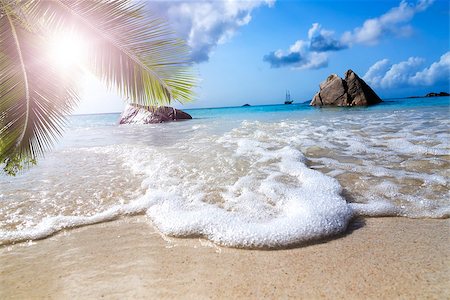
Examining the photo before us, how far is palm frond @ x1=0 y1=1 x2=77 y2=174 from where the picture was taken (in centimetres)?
299

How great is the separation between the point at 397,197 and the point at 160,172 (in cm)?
358

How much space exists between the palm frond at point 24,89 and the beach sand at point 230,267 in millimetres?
1294

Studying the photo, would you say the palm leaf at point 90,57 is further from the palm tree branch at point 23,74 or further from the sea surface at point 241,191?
the sea surface at point 241,191

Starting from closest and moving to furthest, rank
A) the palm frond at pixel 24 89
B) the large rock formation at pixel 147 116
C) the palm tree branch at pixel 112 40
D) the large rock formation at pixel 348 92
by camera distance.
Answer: the palm tree branch at pixel 112 40, the palm frond at pixel 24 89, the large rock formation at pixel 147 116, the large rock formation at pixel 348 92

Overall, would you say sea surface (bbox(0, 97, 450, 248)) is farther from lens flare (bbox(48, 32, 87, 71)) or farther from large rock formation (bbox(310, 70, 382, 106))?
large rock formation (bbox(310, 70, 382, 106))

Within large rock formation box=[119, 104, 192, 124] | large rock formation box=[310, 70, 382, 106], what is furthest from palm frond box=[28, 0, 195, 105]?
large rock formation box=[310, 70, 382, 106]

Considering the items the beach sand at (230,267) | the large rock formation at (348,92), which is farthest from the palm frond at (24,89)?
the large rock formation at (348,92)

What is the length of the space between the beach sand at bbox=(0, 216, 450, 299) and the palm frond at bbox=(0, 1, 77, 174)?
1294 mm

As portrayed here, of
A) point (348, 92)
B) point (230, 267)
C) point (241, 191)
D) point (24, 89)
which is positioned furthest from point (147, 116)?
point (348, 92)

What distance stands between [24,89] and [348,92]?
36.0 metres

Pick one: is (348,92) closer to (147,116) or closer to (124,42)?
(147,116)

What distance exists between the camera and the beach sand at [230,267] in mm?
1786

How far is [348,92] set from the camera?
1334 inches

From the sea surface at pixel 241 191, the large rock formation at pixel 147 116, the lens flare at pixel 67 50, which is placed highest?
the lens flare at pixel 67 50
